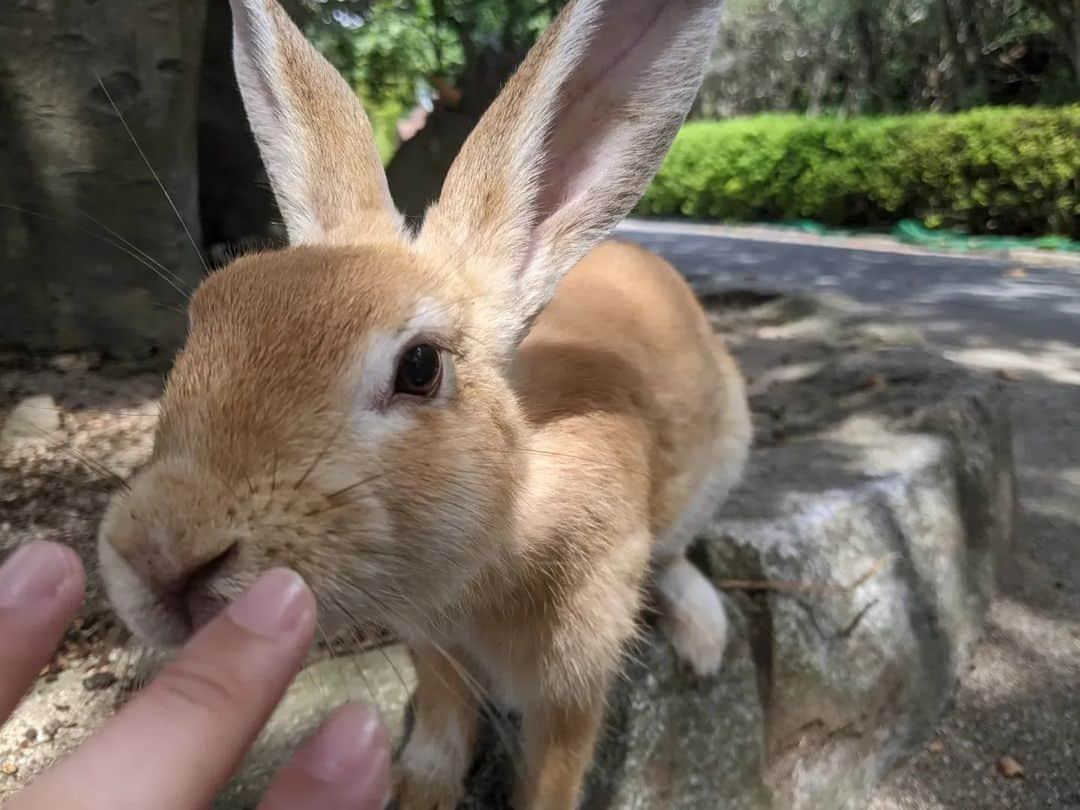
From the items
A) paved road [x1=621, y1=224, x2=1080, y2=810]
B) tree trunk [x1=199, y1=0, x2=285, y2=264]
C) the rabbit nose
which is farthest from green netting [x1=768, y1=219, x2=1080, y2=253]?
the rabbit nose

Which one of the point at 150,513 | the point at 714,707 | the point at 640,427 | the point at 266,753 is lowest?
the point at 714,707

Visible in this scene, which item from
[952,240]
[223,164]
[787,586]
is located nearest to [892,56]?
[952,240]

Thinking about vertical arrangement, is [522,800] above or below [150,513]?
below

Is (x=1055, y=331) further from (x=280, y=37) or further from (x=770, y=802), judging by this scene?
(x=280, y=37)

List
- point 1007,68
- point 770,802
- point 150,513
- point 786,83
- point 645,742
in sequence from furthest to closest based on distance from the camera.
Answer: point 786,83 < point 1007,68 < point 770,802 < point 645,742 < point 150,513

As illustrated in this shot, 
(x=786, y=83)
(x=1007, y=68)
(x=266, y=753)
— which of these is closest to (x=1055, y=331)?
(x=266, y=753)

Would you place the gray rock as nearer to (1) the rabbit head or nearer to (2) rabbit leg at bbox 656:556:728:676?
(1) the rabbit head

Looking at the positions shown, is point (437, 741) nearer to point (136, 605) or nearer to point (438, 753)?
point (438, 753)
